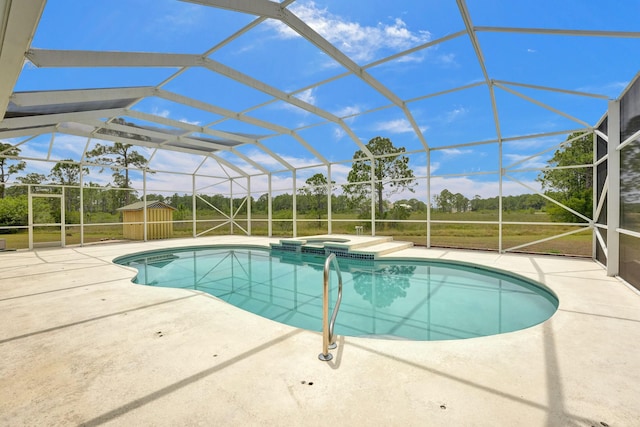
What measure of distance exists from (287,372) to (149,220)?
42.0ft

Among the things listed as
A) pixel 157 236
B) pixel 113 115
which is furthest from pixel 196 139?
pixel 157 236

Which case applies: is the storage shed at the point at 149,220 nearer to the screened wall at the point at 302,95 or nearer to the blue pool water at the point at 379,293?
the screened wall at the point at 302,95

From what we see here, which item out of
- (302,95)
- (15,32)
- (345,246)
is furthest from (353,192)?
(15,32)

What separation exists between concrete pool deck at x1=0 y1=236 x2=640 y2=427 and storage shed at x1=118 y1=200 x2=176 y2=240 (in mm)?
9848

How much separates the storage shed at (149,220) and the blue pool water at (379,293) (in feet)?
14.6

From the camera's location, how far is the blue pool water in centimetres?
389

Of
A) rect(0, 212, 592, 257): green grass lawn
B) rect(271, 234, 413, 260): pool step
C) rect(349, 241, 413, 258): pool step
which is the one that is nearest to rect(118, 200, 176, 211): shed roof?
rect(0, 212, 592, 257): green grass lawn

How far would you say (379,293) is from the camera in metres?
5.47

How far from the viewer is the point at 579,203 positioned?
10656mm

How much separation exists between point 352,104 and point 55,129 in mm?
8286

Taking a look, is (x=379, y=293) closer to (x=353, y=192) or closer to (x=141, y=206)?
(x=353, y=192)

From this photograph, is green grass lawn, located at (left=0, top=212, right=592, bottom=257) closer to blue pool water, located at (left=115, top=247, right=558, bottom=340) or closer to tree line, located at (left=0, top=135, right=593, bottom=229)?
tree line, located at (left=0, top=135, right=593, bottom=229)

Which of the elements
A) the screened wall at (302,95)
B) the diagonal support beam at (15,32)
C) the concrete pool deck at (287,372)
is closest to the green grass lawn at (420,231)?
the screened wall at (302,95)

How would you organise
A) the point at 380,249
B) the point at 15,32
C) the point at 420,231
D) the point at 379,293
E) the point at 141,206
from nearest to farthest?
1. the point at 15,32
2. the point at 379,293
3. the point at 380,249
4. the point at 141,206
5. the point at 420,231
